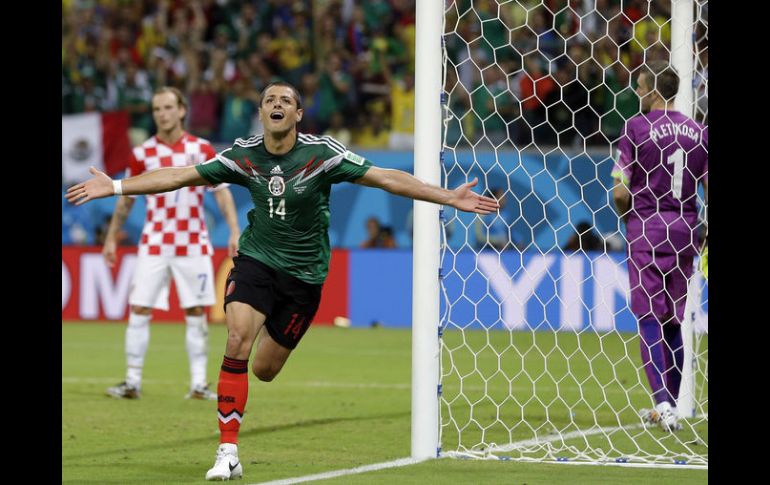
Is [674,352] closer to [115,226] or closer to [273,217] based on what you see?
[273,217]

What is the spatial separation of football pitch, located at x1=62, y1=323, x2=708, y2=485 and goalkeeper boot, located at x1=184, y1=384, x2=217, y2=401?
103 millimetres

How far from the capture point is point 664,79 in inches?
304

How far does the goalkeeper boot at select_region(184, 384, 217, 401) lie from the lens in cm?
979

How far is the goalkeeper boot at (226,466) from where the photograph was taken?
6074mm

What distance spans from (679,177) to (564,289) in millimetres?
7312

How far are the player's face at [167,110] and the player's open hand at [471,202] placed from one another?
4.42m

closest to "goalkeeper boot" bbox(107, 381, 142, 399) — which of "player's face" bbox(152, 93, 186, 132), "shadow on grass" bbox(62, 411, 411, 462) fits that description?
"shadow on grass" bbox(62, 411, 411, 462)

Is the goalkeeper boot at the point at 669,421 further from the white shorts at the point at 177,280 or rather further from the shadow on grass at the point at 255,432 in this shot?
the white shorts at the point at 177,280

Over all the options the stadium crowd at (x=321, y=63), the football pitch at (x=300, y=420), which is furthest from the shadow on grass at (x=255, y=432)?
the stadium crowd at (x=321, y=63)

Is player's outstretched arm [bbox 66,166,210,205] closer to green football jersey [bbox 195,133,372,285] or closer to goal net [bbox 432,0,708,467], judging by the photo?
green football jersey [bbox 195,133,372,285]

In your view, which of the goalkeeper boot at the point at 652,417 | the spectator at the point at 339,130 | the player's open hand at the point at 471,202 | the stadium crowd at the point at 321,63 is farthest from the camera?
the spectator at the point at 339,130

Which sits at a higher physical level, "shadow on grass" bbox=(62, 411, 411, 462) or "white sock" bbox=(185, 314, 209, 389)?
"white sock" bbox=(185, 314, 209, 389)

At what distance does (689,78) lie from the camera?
8734 millimetres
